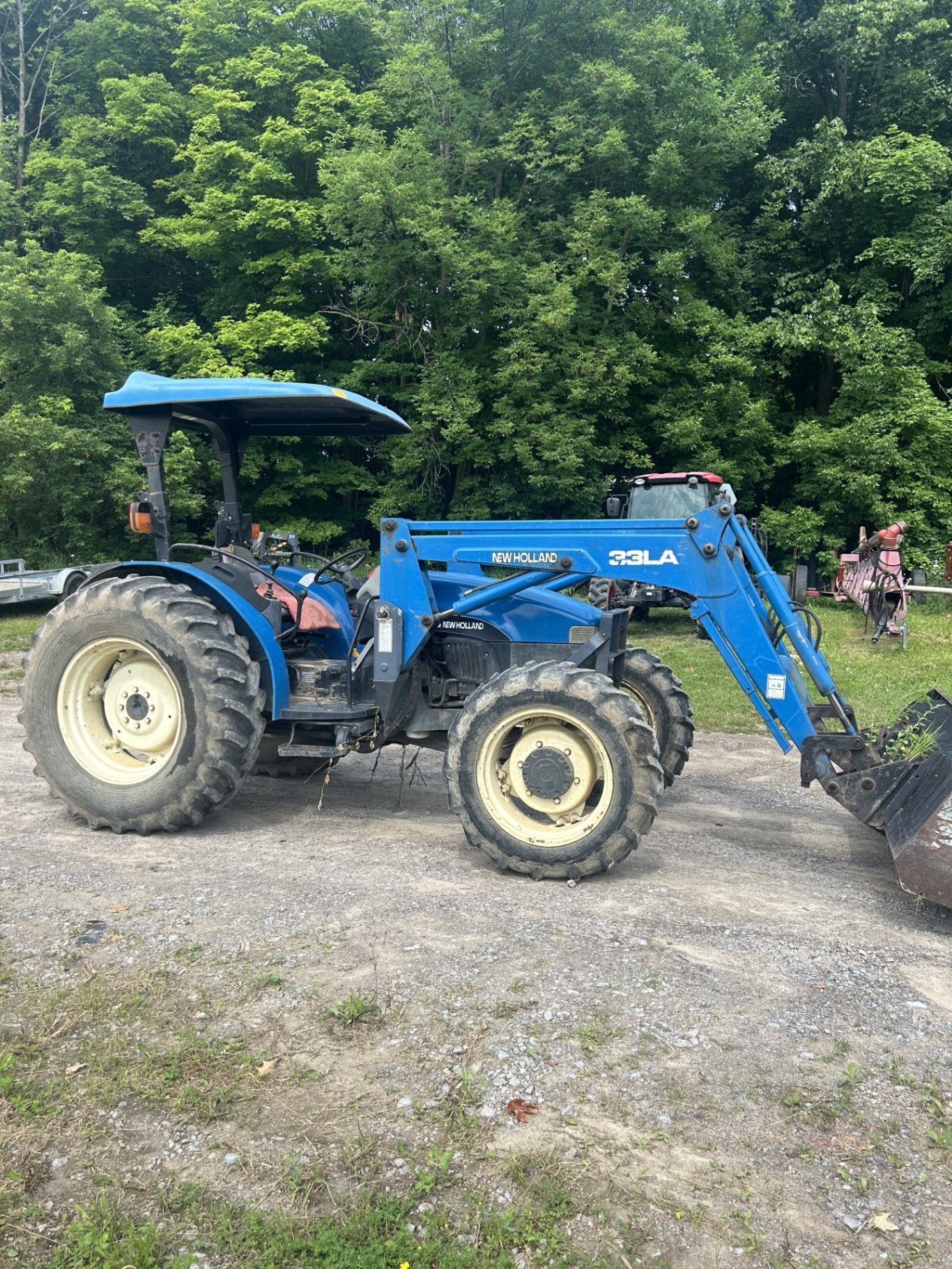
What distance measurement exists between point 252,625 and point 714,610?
263 cm

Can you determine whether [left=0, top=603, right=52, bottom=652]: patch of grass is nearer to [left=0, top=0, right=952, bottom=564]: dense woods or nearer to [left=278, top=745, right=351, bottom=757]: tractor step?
[left=0, top=0, right=952, bottom=564]: dense woods

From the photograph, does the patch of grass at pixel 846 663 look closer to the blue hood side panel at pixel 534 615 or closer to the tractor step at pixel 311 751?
the blue hood side panel at pixel 534 615

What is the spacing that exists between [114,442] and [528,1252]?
1795 cm

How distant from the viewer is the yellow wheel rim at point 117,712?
18.0 feet

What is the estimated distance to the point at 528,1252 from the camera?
7.52ft

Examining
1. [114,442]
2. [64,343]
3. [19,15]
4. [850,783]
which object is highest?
[19,15]

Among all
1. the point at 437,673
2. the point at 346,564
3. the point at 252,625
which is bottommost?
the point at 437,673

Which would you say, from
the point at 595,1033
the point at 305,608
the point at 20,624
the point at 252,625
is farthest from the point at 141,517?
the point at 20,624

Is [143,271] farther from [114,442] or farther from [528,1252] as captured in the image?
[528,1252]

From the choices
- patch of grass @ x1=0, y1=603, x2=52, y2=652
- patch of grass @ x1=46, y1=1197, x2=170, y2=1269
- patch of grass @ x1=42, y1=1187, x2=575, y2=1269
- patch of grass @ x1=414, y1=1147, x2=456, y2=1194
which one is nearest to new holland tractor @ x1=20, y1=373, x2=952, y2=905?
patch of grass @ x1=414, y1=1147, x2=456, y2=1194

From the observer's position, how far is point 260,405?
19.3 feet

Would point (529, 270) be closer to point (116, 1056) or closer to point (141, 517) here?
point (141, 517)

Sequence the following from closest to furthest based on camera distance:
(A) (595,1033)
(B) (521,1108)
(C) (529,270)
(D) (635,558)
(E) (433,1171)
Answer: (E) (433,1171)
(B) (521,1108)
(A) (595,1033)
(D) (635,558)
(C) (529,270)

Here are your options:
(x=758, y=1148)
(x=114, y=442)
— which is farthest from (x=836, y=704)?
(x=114, y=442)
